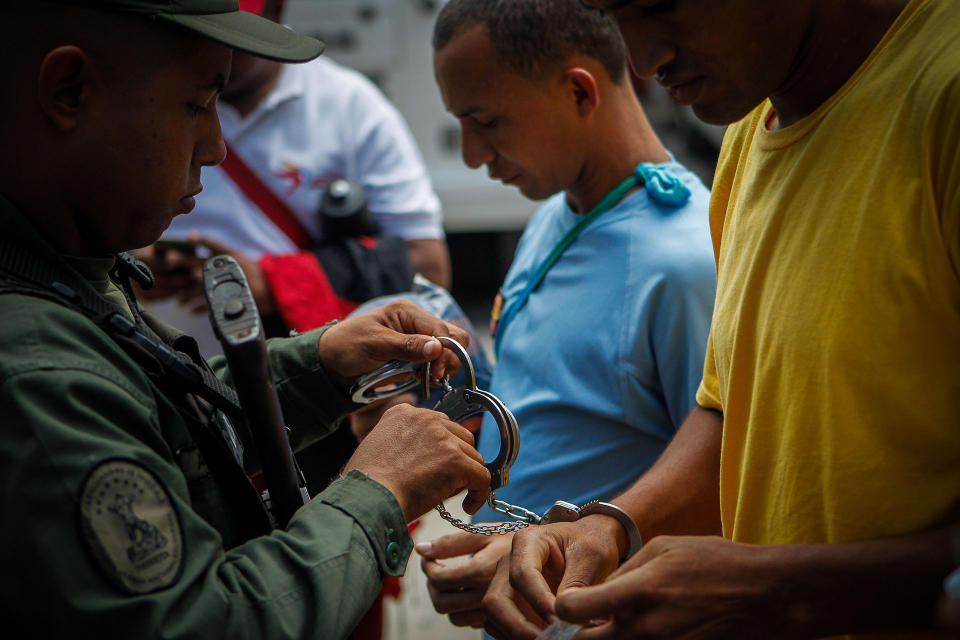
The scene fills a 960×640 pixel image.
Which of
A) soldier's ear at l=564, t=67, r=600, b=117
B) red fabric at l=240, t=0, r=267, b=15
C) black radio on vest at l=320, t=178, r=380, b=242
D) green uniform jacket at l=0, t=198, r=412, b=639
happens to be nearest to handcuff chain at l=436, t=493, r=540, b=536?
green uniform jacket at l=0, t=198, r=412, b=639

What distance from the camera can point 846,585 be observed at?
42.6 inches

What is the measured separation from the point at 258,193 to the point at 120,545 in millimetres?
2127

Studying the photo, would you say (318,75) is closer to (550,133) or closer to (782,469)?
(550,133)

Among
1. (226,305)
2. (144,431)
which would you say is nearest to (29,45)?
(226,305)

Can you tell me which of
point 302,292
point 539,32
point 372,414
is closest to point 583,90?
point 539,32

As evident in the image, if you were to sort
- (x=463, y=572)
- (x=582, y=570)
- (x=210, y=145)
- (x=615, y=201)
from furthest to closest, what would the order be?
(x=615, y=201), (x=463, y=572), (x=582, y=570), (x=210, y=145)

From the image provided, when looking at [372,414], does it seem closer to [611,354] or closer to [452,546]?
[452,546]

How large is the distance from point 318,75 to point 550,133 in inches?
52.2

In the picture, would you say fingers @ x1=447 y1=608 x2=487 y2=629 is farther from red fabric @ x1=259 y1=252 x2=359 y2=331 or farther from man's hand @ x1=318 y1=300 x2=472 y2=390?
red fabric @ x1=259 y1=252 x2=359 y2=331

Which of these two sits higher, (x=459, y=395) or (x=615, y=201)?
(x=615, y=201)

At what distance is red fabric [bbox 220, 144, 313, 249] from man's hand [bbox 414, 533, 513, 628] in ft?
5.13

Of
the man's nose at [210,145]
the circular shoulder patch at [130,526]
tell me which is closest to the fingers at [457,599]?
the circular shoulder patch at [130,526]

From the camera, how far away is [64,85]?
1.18 meters

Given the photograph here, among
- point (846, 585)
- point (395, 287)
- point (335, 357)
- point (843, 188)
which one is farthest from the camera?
point (395, 287)
